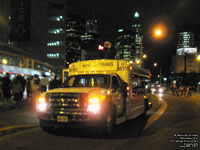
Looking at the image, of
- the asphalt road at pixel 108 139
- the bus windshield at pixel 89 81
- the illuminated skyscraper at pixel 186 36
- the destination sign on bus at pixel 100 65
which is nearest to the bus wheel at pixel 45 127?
the asphalt road at pixel 108 139

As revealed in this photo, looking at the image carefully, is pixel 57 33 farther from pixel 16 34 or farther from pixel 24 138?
pixel 24 138

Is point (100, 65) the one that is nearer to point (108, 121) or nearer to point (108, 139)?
point (108, 121)

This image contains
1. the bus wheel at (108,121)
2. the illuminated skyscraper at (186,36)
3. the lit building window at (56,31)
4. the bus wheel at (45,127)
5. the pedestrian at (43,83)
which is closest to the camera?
the bus wheel at (108,121)

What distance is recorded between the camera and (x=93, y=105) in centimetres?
690

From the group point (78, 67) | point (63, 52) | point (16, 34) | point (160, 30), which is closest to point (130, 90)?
point (78, 67)

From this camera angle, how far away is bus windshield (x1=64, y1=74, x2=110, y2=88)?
8383 millimetres

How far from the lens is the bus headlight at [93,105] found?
6.87 metres

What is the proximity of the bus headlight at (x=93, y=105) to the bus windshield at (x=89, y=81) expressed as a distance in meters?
1.30

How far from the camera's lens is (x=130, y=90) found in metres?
9.59

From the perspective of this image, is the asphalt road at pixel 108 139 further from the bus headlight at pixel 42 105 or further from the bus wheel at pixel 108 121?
the bus headlight at pixel 42 105

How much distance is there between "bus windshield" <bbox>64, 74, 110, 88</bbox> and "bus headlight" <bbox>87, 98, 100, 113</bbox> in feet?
4.27

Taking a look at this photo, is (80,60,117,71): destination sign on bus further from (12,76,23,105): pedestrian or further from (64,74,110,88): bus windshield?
(12,76,23,105): pedestrian

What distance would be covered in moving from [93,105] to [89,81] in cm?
202

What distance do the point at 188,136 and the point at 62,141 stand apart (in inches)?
150
